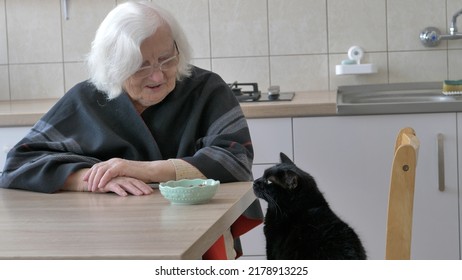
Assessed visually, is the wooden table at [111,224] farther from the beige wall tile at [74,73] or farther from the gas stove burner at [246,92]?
the beige wall tile at [74,73]

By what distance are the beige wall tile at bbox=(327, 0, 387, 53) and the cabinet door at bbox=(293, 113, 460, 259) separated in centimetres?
60

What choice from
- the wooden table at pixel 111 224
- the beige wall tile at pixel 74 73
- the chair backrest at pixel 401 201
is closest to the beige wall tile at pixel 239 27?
the beige wall tile at pixel 74 73

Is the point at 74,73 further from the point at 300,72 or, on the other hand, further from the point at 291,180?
the point at 291,180

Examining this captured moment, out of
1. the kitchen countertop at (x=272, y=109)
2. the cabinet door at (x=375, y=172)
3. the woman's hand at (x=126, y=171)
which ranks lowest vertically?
the cabinet door at (x=375, y=172)

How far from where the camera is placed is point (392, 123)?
2742mm

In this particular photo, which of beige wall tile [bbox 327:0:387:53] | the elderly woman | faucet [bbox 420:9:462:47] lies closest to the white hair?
the elderly woman

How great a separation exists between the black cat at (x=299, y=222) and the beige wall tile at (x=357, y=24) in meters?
1.32

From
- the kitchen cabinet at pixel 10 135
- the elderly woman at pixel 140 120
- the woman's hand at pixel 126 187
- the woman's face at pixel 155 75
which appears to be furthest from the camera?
the kitchen cabinet at pixel 10 135

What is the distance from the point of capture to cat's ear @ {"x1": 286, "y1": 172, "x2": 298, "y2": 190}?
196cm

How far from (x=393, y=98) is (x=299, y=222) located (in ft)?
4.35

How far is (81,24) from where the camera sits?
339 cm

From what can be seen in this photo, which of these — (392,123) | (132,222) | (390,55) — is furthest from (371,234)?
(132,222)

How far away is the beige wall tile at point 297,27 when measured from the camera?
10.8 ft

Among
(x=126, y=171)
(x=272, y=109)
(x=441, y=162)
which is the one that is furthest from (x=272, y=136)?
(x=126, y=171)
